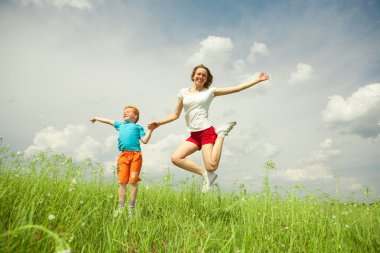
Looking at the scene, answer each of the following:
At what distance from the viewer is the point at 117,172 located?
5594 millimetres

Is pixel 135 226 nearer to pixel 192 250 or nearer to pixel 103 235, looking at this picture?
pixel 103 235

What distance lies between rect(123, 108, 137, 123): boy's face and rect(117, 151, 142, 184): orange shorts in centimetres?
80

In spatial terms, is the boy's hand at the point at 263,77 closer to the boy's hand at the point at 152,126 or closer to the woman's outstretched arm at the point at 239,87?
the woman's outstretched arm at the point at 239,87

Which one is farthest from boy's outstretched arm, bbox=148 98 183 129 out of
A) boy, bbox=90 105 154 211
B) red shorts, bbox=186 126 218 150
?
red shorts, bbox=186 126 218 150

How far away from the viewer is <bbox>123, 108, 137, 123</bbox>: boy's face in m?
6.14

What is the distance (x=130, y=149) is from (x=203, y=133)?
1.46 m

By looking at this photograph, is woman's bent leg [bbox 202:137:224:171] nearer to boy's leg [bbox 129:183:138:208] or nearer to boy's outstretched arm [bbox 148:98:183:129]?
boy's outstretched arm [bbox 148:98:183:129]

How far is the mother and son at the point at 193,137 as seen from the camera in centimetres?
550

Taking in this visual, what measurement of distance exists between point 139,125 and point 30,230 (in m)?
3.92

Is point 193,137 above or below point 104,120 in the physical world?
below

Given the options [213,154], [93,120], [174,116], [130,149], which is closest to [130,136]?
[130,149]

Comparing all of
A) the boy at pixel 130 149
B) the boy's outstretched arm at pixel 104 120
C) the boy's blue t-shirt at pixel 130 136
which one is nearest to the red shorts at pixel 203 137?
the boy at pixel 130 149

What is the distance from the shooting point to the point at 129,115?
6.13 metres

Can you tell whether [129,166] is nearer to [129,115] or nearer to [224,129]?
[129,115]
